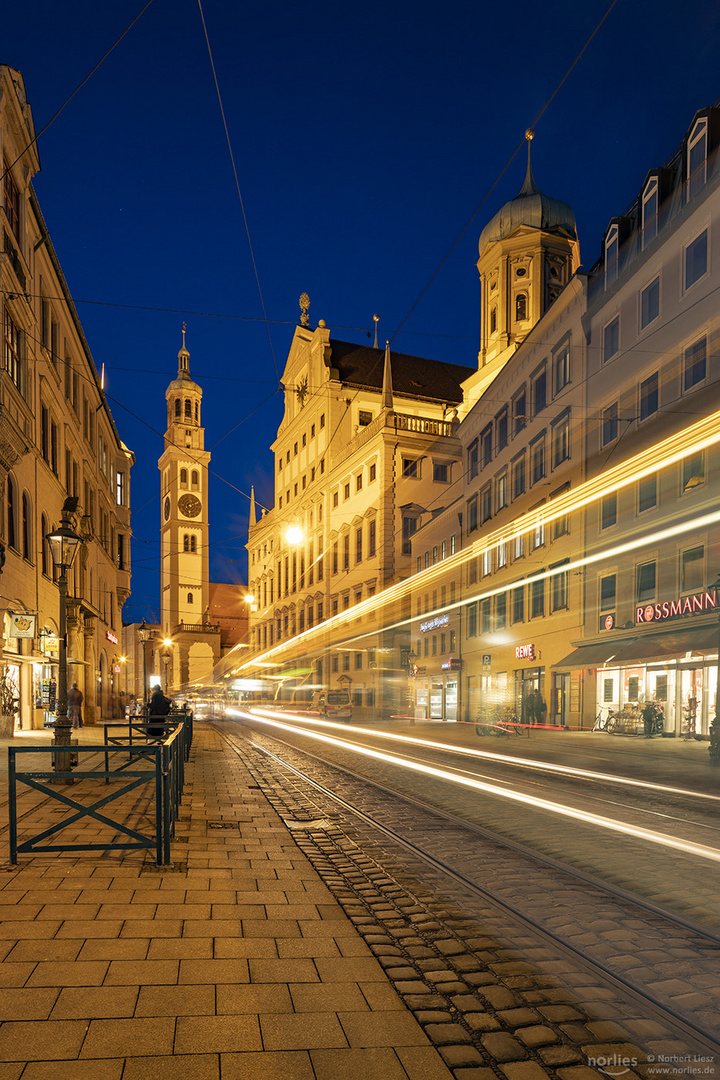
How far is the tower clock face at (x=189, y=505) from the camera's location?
349ft

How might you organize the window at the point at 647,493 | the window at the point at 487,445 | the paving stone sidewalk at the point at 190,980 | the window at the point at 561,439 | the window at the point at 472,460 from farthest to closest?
1. the window at the point at 472,460
2. the window at the point at 487,445
3. the window at the point at 561,439
4. the window at the point at 647,493
5. the paving stone sidewalk at the point at 190,980

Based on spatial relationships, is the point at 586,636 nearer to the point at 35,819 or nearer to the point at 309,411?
the point at 35,819

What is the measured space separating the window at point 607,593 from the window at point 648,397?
548cm

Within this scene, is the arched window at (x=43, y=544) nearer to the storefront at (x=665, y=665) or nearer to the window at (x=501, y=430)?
the storefront at (x=665, y=665)

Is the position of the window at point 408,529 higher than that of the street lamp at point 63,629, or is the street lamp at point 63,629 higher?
the window at point 408,529

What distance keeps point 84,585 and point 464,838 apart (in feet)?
99.4

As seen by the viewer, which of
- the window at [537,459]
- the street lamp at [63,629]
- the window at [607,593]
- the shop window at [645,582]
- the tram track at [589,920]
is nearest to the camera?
the tram track at [589,920]

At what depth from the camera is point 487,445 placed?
40.2 m

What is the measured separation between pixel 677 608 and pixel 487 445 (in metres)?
19.0

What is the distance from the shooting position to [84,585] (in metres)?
36.0

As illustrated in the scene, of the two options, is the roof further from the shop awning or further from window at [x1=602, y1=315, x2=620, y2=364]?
the shop awning

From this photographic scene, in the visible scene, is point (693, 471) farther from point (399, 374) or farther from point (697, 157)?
point (399, 374)

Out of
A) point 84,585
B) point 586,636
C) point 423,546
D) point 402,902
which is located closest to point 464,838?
point 402,902

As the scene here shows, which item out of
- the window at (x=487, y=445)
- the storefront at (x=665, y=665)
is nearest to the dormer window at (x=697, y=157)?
the storefront at (x=665, y=665)
